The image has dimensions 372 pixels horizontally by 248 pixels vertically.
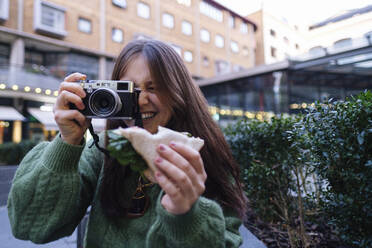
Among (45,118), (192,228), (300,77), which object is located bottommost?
(192,228)

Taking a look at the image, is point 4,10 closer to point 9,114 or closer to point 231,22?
point 9,114

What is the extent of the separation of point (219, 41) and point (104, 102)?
72.2ft

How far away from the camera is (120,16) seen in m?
15.1

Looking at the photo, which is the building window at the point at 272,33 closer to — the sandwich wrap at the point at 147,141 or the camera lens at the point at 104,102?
the camera lens at the point at 104,102

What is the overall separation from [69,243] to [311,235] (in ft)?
8.08

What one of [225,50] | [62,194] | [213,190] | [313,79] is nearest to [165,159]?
[213,190]

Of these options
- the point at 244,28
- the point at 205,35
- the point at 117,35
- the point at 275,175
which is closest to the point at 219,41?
the point at 205,35

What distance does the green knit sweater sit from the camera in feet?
2.87

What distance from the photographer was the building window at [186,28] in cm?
1835

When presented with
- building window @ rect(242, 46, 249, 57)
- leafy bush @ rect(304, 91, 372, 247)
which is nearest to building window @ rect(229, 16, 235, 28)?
building window @ rect(242, 46, 249, 57)

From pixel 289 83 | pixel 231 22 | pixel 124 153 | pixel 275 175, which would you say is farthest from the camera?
pixel 231 22

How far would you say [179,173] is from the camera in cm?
70

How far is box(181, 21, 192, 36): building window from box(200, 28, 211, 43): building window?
1316 mm

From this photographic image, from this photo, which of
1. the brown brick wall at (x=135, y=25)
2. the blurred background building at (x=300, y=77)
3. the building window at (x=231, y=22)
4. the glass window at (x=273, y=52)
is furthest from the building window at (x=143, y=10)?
the glass window at (x=273, y=52)
